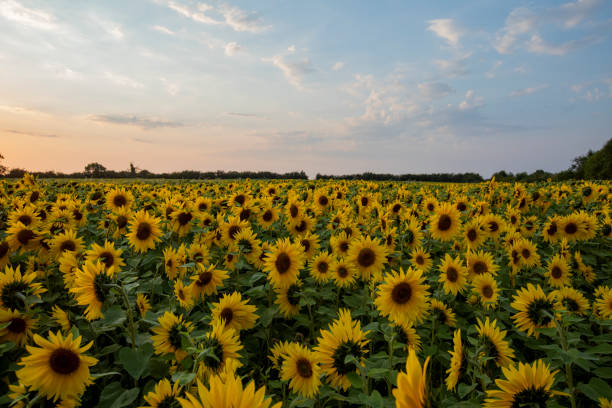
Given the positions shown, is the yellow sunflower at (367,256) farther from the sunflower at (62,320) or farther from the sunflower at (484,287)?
the sunflower at (62,320)

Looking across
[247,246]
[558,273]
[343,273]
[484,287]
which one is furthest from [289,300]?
[558,273]

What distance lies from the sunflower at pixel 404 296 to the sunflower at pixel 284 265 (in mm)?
918

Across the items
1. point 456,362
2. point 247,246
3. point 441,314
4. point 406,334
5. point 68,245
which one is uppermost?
point 247,246

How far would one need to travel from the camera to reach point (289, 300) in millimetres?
3551

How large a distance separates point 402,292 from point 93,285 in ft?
8.60

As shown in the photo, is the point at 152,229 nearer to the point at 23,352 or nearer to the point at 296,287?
the point at 23,352

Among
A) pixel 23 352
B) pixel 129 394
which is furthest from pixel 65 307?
pixel 129 394

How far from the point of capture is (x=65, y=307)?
12.3 ft

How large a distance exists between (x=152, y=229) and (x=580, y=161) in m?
77.7

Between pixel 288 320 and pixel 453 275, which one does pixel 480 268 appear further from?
pixel 288 320

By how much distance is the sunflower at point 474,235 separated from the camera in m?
5.30

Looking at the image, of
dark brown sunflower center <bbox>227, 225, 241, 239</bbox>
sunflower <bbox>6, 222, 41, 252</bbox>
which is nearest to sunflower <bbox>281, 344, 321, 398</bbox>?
dark brown sunflower center <bbox>227, 225, 241, 239</bbox>

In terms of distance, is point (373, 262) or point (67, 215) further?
point (67, 215)

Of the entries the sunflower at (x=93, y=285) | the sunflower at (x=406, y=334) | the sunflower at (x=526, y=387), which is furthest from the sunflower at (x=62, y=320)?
the sunflower at (x=526, y=387)
